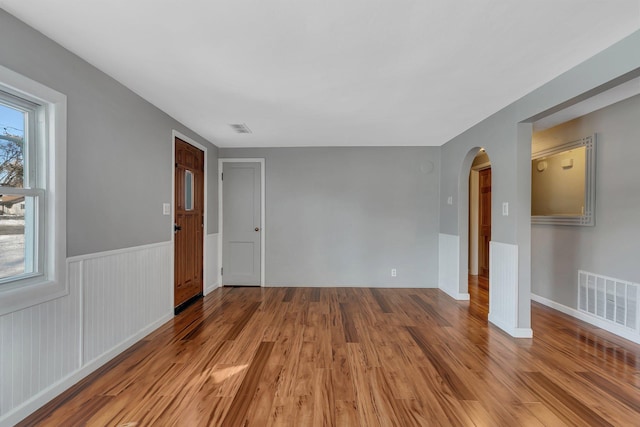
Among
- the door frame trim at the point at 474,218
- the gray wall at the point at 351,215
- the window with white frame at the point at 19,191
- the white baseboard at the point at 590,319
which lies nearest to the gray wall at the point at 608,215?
the white baseboard at the point at 590,319

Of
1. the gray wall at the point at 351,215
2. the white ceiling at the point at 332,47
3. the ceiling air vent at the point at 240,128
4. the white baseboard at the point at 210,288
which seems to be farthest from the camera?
the gray wall at the point at 351,215

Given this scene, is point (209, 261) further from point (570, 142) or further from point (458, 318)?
point (570, 142)

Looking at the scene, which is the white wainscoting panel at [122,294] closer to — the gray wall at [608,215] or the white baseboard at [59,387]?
the white baseboard at [59,387]

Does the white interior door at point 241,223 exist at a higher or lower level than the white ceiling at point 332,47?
lower

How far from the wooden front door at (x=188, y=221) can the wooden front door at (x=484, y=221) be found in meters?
5.12

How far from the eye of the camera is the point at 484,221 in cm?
539

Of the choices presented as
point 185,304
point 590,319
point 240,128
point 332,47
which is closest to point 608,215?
point 590,319

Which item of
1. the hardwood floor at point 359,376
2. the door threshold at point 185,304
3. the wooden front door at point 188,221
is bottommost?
the hardwood floor at point 359,376

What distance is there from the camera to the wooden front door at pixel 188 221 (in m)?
3.38

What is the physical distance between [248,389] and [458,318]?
98.6 inches

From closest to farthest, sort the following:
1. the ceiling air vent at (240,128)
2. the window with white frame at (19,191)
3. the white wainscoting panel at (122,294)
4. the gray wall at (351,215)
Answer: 1. the window with white frame at (19,191)
2. the white wainscoting panel at (122,294)
3. the ceiling air vent at (240,128)
4. the gray wall at (351,215)

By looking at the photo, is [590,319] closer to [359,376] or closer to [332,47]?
[359,376]

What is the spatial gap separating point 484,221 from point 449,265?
1.88 meters

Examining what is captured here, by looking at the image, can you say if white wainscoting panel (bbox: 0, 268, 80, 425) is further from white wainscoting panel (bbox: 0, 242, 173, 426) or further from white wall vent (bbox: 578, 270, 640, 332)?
white wall vent (bbox: 578, 270, 640, 332)
